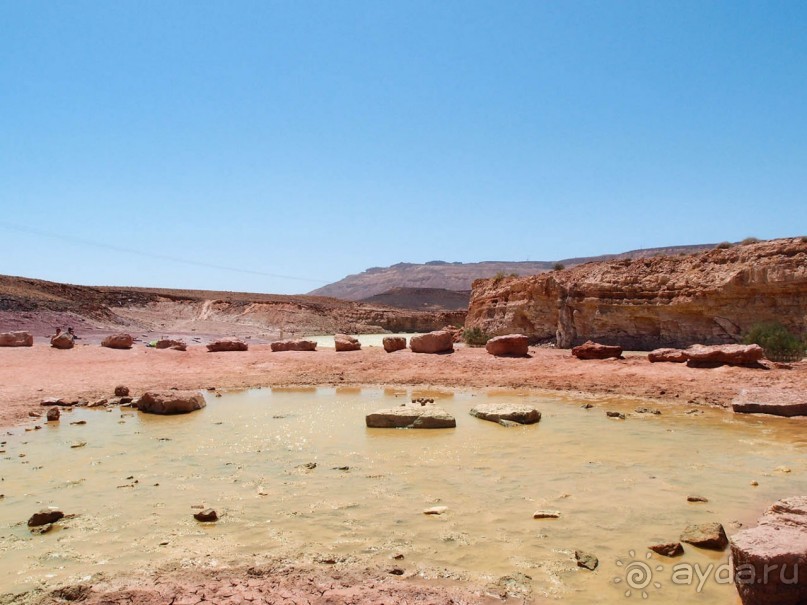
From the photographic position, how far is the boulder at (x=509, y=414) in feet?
33.6

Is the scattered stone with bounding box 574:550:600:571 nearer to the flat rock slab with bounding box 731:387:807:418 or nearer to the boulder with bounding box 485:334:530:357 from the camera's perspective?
the flat rock slab with bounding box 731:387:807:418

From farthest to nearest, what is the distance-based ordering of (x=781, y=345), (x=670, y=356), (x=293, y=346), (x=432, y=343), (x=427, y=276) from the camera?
(x=427, y=276), (x=293, y=346), (x=432, y=343), (x=781, y=345), (x=670, y=356)

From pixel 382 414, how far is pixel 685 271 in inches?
592

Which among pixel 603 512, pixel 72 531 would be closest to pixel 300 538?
pixel 72 531

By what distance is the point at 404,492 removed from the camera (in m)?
6.32

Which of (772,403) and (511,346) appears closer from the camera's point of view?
(772,403)

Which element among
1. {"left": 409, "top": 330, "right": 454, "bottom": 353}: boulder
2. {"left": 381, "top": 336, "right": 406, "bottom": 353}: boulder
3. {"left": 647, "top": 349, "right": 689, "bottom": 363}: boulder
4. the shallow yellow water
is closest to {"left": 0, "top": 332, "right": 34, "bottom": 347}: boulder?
{"left": 381, "top": 336, "right": 406, "bottom": 353}: boulder

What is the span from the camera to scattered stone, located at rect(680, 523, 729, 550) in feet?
15.3

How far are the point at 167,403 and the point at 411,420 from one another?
5097mm

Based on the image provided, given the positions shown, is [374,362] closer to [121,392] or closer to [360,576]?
[121,392]

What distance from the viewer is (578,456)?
7.86 meters

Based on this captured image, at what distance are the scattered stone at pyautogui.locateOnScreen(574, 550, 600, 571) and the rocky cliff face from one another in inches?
664

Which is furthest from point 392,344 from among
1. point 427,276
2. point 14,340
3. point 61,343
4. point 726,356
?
point 427,276

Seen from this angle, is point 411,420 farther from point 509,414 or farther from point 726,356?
point 726,356
